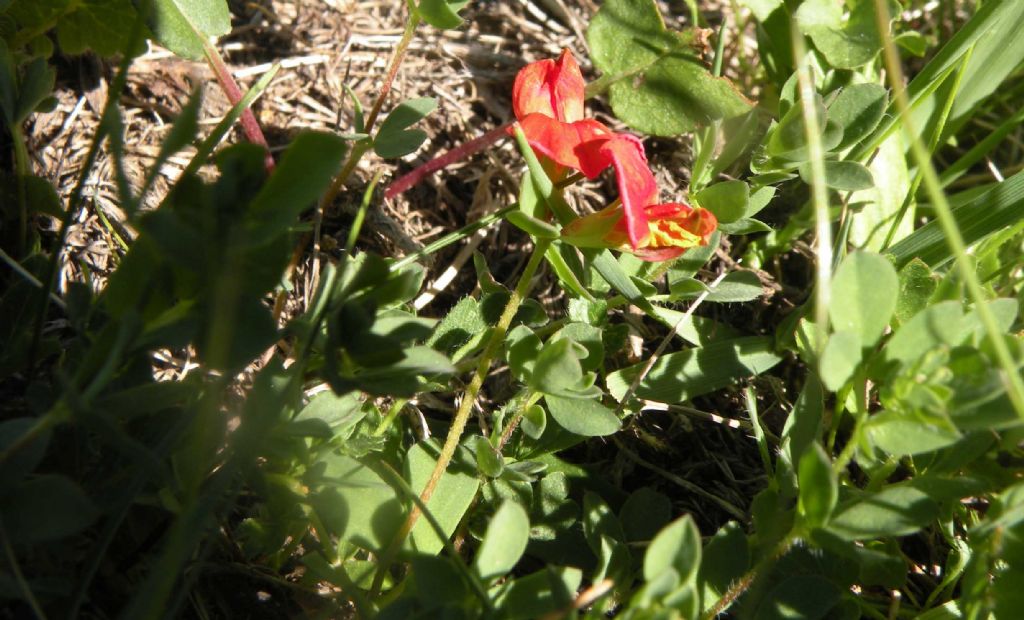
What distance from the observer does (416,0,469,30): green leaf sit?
198 cm

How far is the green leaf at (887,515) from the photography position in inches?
56.5

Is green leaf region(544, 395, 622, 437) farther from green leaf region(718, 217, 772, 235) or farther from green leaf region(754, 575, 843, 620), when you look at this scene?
green leaf region(718, 217, 772, 235)

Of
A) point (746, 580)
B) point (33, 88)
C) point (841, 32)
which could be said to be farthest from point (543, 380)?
point (841, 32)

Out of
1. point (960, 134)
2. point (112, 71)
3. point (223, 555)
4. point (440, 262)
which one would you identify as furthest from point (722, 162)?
point (112, 71)

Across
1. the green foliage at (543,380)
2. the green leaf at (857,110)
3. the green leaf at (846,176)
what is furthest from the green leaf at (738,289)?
the green leaf at (857,110)

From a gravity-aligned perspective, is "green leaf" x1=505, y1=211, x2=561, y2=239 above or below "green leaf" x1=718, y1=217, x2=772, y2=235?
above

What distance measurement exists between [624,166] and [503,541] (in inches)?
27.5

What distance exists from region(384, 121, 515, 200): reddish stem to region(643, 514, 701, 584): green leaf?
1187 mm

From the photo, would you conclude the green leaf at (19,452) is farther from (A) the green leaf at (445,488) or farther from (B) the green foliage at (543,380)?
(A) the green leaf at (445,488)

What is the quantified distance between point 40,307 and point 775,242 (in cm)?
175

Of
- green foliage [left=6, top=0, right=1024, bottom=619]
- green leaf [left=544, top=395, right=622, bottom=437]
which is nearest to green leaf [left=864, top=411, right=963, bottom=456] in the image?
green foliage [left=6, top=0, right=1024, bottom=619]

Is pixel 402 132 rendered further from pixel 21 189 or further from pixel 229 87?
pixel 21 189

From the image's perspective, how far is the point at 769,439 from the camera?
2.26 metres

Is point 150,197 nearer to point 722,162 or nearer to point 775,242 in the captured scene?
point 722,162
